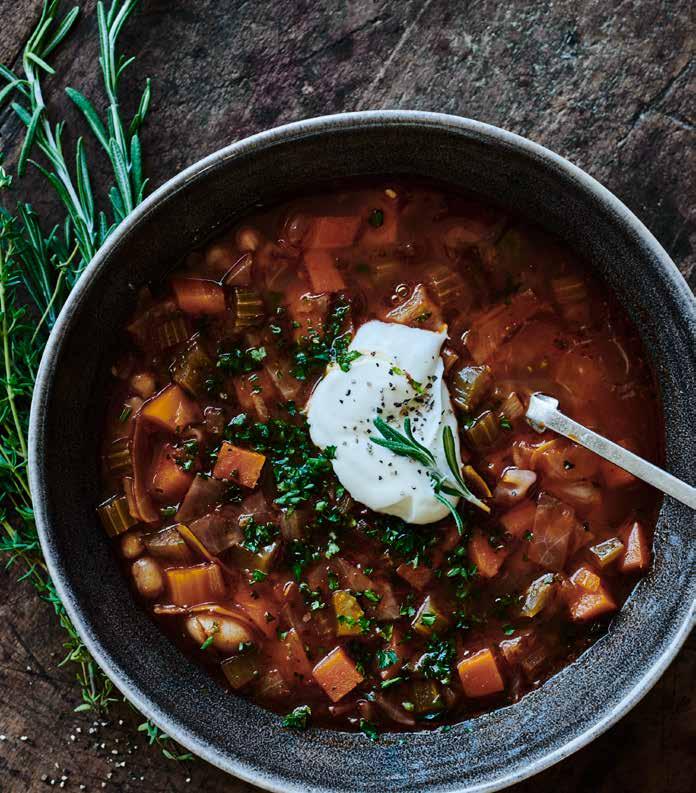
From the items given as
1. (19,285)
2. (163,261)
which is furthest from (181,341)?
(19,285)

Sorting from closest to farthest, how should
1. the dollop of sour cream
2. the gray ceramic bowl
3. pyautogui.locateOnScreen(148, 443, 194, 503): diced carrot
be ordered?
the gray ceramic bowl
the dollop of sour cream
pyautogui.locateOnScreen(148, 443, 194, 503): diced carrot

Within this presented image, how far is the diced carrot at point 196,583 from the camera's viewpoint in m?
2.90

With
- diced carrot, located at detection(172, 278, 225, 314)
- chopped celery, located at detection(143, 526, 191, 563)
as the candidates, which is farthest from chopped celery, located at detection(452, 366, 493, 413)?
chopped celery, located at detection(143, 526, 191, 563)

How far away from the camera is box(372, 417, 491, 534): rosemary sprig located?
8.78ft

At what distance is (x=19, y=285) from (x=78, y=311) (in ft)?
1.81

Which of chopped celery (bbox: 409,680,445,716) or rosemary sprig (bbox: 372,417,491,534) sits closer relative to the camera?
rosemary sprig (bbox: 372,417,491,534)

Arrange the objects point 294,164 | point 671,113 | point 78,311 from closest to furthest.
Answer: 1. point 78,311
2. point 294,164
3. point 671,113

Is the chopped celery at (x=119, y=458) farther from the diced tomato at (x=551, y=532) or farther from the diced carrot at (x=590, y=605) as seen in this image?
the diced carrot at (x=590, y=605)

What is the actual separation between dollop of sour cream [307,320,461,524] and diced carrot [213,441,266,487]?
0.76ft

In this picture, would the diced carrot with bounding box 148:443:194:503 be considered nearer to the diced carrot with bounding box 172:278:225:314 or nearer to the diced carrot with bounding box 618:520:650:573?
the diced carrot with bounding box 172:278:225:314

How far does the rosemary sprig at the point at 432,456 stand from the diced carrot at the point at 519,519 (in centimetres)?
16

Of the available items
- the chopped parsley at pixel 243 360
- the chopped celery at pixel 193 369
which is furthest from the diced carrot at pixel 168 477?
the chopped parsley at pixel 243 360

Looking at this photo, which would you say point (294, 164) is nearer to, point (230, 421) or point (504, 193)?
point (504, 193)

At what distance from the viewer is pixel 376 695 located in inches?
115
